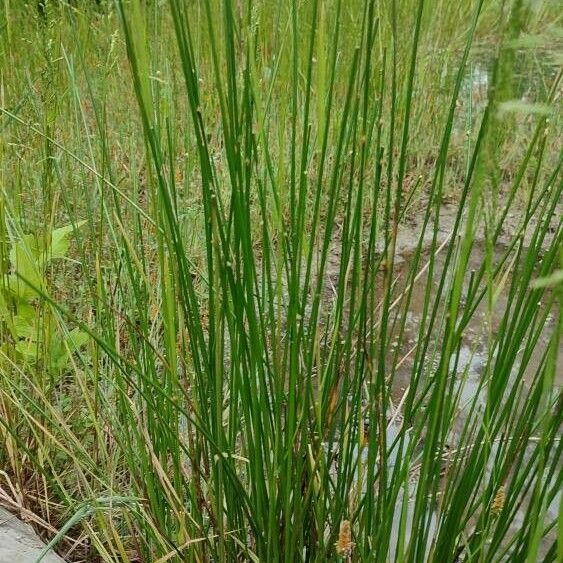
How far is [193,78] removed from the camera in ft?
2.39

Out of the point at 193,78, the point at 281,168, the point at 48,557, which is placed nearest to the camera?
the point at 193,78

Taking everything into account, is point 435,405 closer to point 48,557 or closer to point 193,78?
point 193,78

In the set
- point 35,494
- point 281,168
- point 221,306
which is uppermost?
point 281,168

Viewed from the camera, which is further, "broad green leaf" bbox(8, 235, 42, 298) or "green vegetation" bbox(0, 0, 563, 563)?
"broad green leaf" bbox(8, 235, 42, 298)

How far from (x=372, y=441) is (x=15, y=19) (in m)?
2.86

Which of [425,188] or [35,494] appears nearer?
[35,494]

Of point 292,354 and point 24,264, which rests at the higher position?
point 292,354

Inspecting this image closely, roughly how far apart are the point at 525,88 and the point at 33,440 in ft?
9.18

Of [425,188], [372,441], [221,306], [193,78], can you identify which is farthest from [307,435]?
[425,188]

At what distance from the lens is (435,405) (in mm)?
757

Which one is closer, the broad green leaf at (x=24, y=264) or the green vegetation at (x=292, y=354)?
the green vegetation at (x=292, y=354)

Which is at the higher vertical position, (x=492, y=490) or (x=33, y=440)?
(x=492, y=490)

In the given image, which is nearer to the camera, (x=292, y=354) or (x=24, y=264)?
(x=292, y=354)

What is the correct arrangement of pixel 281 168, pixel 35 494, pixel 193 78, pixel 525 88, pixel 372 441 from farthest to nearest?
pixel 525 88 < pixel 35 494 < pixel 281 168 < pixel 372 441 < pixel 193 78
